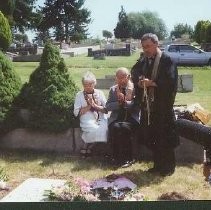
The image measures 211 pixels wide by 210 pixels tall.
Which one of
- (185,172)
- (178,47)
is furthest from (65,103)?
(178,47)

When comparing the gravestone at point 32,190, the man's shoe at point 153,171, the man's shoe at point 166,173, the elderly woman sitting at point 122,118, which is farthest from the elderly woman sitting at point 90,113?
the gravestone at point 32,190

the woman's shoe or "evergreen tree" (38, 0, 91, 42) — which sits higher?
"evergreen tree" (38, 0, 91, 42)

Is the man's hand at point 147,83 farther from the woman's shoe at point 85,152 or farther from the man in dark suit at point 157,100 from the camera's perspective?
the woman's shoe at point 85,152

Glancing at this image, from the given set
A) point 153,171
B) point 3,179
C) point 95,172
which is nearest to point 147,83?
point 153,171

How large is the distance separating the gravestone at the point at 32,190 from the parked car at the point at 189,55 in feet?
83.7

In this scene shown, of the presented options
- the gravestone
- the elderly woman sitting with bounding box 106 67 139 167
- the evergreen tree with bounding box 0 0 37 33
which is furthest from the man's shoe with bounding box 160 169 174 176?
the evergreen tree with bounding box 0 0 37 33

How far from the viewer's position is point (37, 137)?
26.4 ft

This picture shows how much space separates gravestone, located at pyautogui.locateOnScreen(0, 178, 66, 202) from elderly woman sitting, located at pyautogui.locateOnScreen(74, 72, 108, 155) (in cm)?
128

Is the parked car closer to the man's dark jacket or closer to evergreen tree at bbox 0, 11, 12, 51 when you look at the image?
evergreen tree at bbox 0, 11, 12, 51

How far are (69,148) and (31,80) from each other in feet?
4.25

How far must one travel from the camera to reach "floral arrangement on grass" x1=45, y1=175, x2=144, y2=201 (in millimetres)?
5426

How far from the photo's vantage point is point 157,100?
6543 mm

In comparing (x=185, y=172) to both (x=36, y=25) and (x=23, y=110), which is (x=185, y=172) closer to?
(x=23, y=110)

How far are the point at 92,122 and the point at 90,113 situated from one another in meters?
0.15
